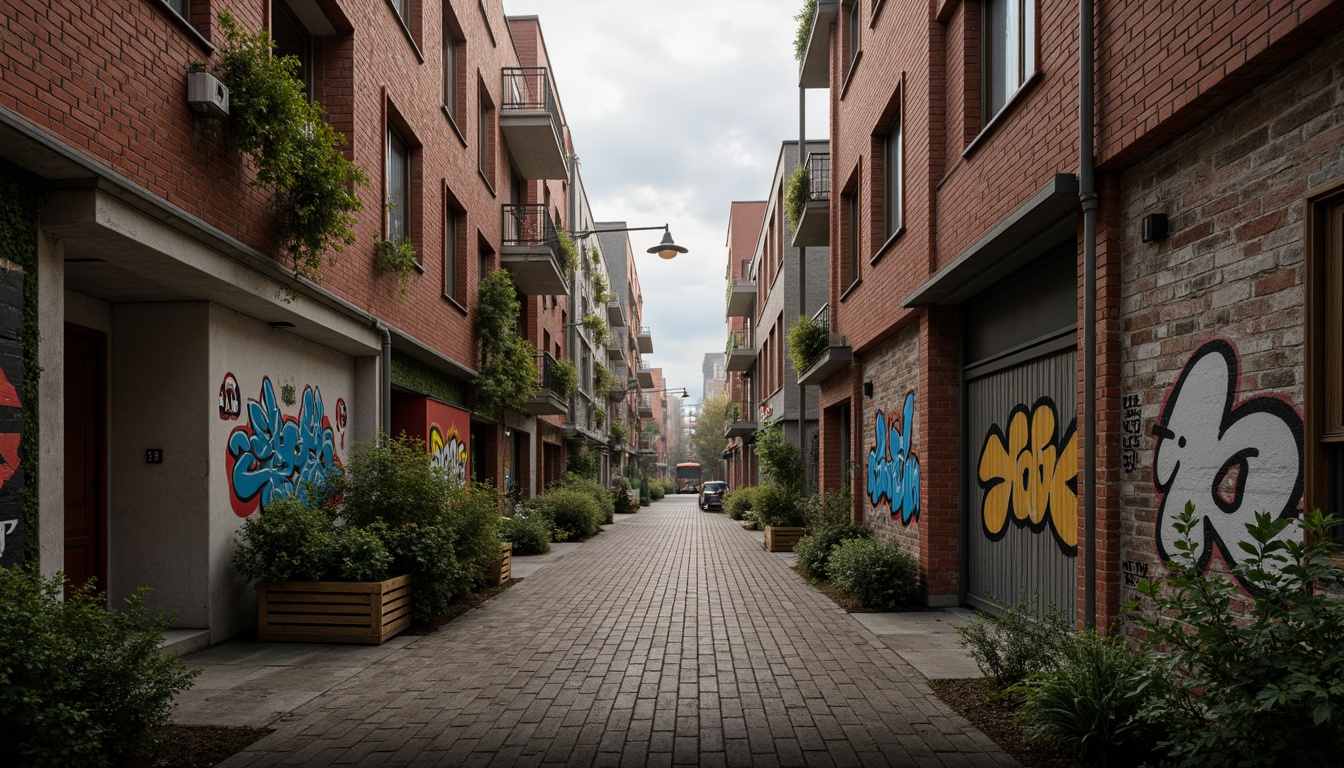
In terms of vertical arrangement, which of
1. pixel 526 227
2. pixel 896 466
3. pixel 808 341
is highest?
pixel 526 227

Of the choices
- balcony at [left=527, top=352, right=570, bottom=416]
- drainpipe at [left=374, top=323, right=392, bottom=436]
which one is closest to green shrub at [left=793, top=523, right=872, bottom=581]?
drainpipe at [left=374, top=323, right=392, bottom=436]

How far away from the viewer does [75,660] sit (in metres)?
4.16

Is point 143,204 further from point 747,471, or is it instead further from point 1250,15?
point 747,471

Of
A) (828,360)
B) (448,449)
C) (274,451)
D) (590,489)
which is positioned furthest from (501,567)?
(590,489)

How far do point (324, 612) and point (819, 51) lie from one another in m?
13.9

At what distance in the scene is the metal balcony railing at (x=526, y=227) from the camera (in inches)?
758

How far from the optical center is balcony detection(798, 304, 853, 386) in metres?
13.9

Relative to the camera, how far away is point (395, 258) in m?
11.1

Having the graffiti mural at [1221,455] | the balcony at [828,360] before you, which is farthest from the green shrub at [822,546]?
the graffiti mural at [1221,455]

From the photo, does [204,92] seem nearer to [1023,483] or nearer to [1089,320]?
[1089,320]

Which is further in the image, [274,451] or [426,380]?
[426,380]

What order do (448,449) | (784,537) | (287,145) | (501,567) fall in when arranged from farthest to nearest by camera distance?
(784,537)
(448,449)
(501,567)
(287,145)

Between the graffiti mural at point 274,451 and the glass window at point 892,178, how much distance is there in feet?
24.8

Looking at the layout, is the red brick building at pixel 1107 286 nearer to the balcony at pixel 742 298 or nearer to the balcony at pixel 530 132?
the balcony at pixel 530 132
